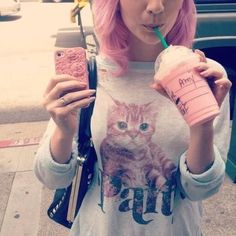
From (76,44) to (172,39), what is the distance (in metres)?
8.73

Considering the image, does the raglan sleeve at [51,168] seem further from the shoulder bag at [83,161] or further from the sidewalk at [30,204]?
the sidewalk at [30,204]

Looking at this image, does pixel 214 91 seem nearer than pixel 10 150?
Yes

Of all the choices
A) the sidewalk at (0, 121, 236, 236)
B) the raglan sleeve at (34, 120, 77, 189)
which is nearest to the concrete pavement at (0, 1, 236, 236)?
the sidewalk at (0, 121, 236, 236)

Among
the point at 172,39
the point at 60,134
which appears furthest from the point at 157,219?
the point at 172,39

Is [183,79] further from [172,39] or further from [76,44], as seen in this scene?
[76,44]

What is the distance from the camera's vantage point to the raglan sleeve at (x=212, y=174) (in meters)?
1.32

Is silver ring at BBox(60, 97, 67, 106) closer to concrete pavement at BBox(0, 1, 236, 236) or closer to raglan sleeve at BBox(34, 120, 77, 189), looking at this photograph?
raglan sleeve at BBox(34, 120, 77, 189)

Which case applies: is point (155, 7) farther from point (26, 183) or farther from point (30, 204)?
point (26, 183)

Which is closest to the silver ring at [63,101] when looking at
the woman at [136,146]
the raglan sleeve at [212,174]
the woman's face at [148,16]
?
the woman at [136,146]

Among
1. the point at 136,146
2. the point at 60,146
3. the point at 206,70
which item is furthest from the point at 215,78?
the point at 60,146

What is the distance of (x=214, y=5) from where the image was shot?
12.2 ft

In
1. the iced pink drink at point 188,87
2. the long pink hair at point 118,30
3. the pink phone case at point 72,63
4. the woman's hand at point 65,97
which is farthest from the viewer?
the long pink hair at point 118,30

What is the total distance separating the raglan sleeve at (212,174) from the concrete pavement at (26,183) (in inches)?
73.5

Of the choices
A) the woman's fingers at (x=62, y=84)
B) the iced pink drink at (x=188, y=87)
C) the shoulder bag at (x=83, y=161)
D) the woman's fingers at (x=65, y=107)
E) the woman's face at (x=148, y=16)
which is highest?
the woman's face at (x=148, y=16)
